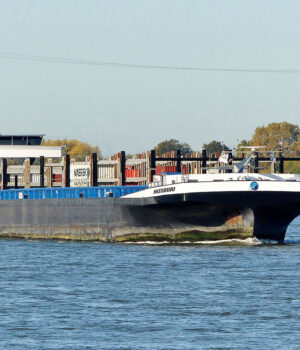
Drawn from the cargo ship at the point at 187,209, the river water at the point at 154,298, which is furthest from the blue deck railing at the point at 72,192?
the river water at the point at 154,298

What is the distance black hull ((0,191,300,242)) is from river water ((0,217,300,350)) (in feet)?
5.55

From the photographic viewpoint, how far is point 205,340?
2664cm

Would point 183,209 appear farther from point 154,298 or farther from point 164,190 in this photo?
point 154,298

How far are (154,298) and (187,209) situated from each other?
1835 cm

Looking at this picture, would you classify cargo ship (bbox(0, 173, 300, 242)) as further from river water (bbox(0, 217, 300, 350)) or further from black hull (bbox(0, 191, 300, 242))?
river water (bbox(0, 217, 300, 350))

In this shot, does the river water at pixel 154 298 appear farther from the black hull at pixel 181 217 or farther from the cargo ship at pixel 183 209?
the cargo ship at pixel 183 209

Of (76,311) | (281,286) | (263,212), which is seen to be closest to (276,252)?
(263,212)

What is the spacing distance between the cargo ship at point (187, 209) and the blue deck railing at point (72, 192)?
63 mm

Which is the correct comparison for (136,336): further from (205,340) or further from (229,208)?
(229,208)

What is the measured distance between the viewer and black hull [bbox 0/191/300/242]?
164 ft

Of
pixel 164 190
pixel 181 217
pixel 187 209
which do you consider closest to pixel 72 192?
pixel 164 190

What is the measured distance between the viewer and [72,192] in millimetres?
62281

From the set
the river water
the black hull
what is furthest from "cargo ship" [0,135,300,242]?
the river water

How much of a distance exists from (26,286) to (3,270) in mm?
6664
